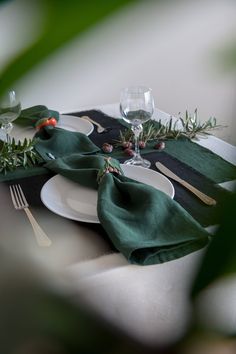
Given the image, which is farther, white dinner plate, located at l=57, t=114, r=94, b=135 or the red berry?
white dinner plate, located at l=57, t=114, r=94, b=135

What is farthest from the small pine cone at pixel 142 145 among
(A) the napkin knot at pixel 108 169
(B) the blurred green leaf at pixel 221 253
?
(B) the blurred green leaf at pixel 221 253

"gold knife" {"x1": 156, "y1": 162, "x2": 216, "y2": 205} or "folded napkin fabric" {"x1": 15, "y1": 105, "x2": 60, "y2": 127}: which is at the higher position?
"folded napkin fabric" {"x1": 15, "y1": 105, "x2": 60, "y2": 127}

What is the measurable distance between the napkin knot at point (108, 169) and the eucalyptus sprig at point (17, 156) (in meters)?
0.20

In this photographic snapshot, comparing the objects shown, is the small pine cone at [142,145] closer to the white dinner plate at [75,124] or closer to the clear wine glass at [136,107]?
the clear wine glass at [136,107]

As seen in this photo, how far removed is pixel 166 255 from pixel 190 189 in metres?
0.23

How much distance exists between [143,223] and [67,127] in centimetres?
59

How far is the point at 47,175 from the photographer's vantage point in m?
0.94

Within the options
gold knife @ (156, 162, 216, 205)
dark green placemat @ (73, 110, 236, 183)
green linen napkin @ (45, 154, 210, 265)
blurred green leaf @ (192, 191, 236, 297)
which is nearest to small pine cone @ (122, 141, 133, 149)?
dark green placemat @ (73, 110, 236, 183)

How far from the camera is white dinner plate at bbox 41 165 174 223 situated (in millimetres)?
772

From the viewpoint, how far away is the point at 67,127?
1231 mm

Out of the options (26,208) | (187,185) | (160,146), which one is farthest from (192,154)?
(26,208)

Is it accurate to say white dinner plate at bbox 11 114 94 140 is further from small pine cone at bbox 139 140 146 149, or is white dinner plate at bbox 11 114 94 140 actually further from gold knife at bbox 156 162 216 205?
gold knife at bbox 156 162 216 205

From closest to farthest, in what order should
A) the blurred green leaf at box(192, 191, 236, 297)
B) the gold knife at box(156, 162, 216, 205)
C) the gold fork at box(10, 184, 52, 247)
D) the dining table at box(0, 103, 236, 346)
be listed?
the blurred green leaf at box(192, 191, 236, 297), the dining table at box(0, 103, 236, 346), the gold fork at box(10, 184, 52, 247), the gold knife at box(156, 162, 216, 205)

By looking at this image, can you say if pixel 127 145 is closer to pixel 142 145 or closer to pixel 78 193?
pixel 142 145
